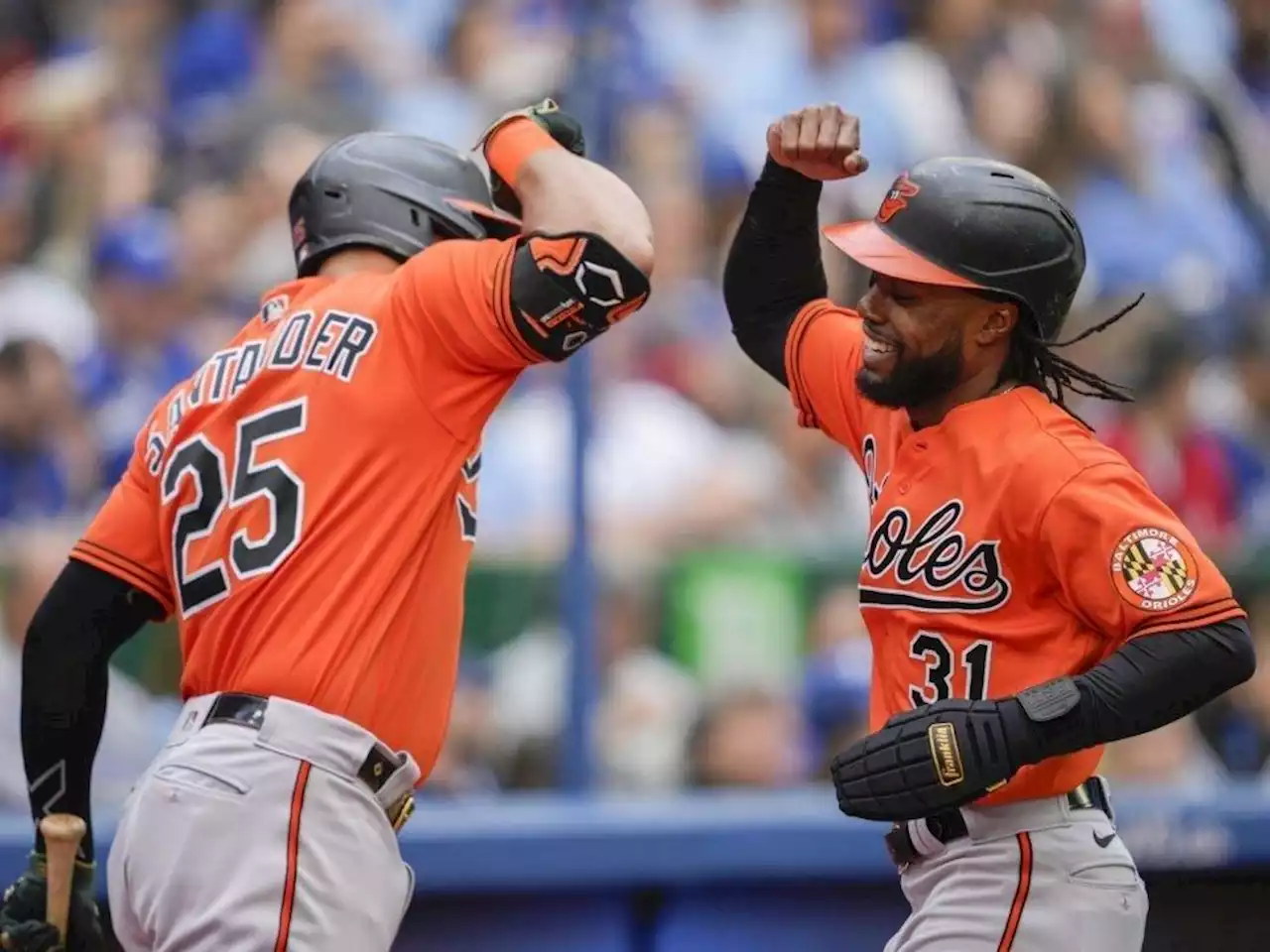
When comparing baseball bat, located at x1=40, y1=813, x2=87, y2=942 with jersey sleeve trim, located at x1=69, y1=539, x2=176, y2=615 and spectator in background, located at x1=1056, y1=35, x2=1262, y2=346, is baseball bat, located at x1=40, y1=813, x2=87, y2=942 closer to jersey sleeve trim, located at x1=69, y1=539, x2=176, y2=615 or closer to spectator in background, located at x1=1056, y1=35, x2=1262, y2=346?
jersey sleeve trim, located at x1=69, y1=539, x2=176, y2=615

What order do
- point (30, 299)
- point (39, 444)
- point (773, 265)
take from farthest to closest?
point (30, 299), point (39, 444), point (773, 265)

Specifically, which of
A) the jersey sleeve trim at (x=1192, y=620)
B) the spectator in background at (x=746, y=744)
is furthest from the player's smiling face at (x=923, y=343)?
the spectator in background at (x=746, y=744)

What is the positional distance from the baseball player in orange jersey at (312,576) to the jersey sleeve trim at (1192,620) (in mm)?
915

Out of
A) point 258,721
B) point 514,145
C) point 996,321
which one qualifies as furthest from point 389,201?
point 996,321

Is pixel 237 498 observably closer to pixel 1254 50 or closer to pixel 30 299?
pixel 30 299

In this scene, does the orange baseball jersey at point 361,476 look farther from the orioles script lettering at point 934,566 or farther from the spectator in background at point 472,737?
the spectator in background at point 472,737

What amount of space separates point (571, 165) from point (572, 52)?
1916 mm

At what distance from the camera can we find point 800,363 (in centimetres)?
338

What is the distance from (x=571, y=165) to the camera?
3059mm

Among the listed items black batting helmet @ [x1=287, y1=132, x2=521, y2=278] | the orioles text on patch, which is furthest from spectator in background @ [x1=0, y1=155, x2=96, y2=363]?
the orioles text on patch

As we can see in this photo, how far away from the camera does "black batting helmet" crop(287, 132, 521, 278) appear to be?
10.8 feet

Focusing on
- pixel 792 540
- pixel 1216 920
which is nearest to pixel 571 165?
pixel 1216 920

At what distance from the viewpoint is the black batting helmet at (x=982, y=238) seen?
116 inches

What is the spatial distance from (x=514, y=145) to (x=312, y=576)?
2.64 ft
